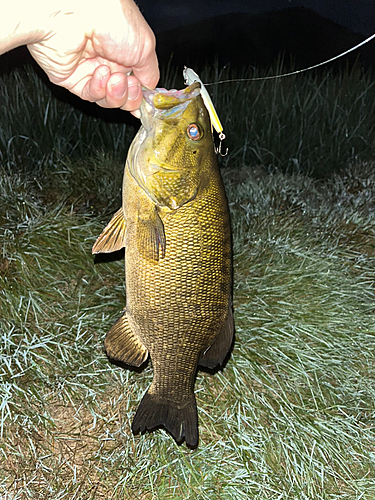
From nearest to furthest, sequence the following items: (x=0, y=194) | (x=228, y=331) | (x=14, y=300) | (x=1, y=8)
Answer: (x=1, y=8) < (x=228, y=331) < (x=14, y=300) < (x=0, y=194)

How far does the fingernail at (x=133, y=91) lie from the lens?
1.63 meters

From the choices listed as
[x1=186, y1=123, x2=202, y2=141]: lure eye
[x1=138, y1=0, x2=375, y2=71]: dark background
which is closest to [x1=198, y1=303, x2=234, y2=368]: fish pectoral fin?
[x1=186, y1=123, x2=202, y2=141]: lure eye

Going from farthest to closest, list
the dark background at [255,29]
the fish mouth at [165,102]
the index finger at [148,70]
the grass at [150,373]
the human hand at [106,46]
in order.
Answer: the dark background at [255,29], the grass at [150,373], the index finger at [148,70], the human hand at [106,46], the fish mouth at [165,102]

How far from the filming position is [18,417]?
7.95 feet

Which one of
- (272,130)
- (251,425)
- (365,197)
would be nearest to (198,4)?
(272,130)

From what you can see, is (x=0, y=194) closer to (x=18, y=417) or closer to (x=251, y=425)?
(x=18, y=417)

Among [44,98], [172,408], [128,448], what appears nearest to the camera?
[172,408]

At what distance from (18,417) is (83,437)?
345 mm

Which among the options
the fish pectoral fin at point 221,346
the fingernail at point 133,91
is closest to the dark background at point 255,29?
the fingernail at point 133,91

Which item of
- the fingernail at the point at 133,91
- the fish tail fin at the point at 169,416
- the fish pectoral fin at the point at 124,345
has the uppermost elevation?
the fingernail at the point at 133,91

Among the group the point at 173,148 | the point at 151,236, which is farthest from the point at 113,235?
the point at 173,148

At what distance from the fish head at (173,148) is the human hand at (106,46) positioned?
209 mm

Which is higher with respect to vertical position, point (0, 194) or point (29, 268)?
point (0, 194)

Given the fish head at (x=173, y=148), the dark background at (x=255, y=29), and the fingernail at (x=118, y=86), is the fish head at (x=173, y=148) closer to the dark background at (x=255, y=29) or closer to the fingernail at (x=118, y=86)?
the fingernail at (x=118, y=86)
